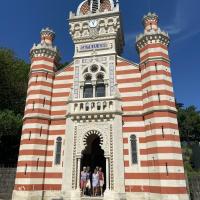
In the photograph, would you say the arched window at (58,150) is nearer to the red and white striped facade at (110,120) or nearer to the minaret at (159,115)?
the red and white striped facade at (110,120)

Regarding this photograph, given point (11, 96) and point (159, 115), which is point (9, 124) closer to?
point (11, 96)

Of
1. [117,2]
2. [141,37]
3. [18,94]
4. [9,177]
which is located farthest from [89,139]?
[18,94]

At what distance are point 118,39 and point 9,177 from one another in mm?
14706

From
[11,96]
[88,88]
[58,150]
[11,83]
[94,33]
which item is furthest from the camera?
[11,96]

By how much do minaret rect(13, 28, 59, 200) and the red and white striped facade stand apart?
0.07 m

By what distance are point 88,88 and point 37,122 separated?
4.72m

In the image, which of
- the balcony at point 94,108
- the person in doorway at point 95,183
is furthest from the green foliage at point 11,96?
the person in doorway at point 95,183

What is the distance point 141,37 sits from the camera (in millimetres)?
17578

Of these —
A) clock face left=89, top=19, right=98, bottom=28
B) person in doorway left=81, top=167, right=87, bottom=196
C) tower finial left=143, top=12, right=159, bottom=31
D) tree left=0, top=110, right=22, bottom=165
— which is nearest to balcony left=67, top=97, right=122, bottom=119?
person in doorway left=81, top=167, right=87, bottom=196

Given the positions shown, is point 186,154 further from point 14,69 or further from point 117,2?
point 14,69

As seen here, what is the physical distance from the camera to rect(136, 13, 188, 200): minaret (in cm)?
1360

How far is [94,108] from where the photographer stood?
16.3 m

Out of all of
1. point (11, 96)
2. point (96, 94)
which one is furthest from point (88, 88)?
point (11, 96)

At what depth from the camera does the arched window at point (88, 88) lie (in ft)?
58.2
